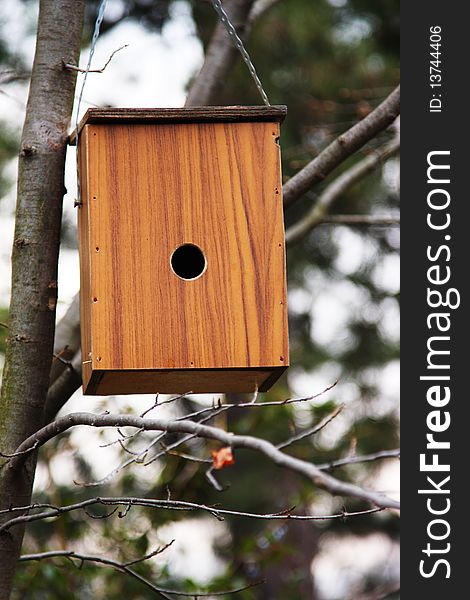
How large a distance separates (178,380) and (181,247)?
0.30 meters

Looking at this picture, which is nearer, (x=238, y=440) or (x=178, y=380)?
(x=238, y=440)

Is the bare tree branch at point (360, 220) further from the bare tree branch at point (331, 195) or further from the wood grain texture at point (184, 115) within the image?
the wood grain texture at point (184, 115)

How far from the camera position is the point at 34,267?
2416 millimetres

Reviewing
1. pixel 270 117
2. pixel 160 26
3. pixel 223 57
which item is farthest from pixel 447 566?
pixel 160 26

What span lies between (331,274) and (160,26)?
4103 mm

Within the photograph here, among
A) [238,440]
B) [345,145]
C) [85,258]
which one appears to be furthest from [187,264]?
[238,440]

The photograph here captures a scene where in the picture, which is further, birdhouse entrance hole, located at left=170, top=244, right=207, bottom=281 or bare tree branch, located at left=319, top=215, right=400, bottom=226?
bare tree branch, located at left=319, top=215, right=400, bottom=226

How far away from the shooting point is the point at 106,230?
7.50 feet

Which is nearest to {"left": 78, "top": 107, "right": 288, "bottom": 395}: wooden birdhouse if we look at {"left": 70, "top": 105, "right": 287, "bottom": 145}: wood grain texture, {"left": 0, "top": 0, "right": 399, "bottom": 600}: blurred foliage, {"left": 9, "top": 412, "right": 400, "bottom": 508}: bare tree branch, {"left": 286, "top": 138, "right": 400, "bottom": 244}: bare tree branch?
{"left": 70, "top": 105, "right": 287, "bottom": 145}: wood grain texture

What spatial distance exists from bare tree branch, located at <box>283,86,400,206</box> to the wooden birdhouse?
35 cm

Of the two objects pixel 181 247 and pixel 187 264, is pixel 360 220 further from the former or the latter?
pixel 181 247

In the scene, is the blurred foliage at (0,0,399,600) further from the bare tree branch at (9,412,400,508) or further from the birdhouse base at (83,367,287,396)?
the bare tree branch at (9,412,400,508)

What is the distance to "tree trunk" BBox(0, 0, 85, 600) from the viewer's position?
2.34 meters

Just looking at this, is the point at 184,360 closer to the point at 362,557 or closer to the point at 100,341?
the point at 100,341
